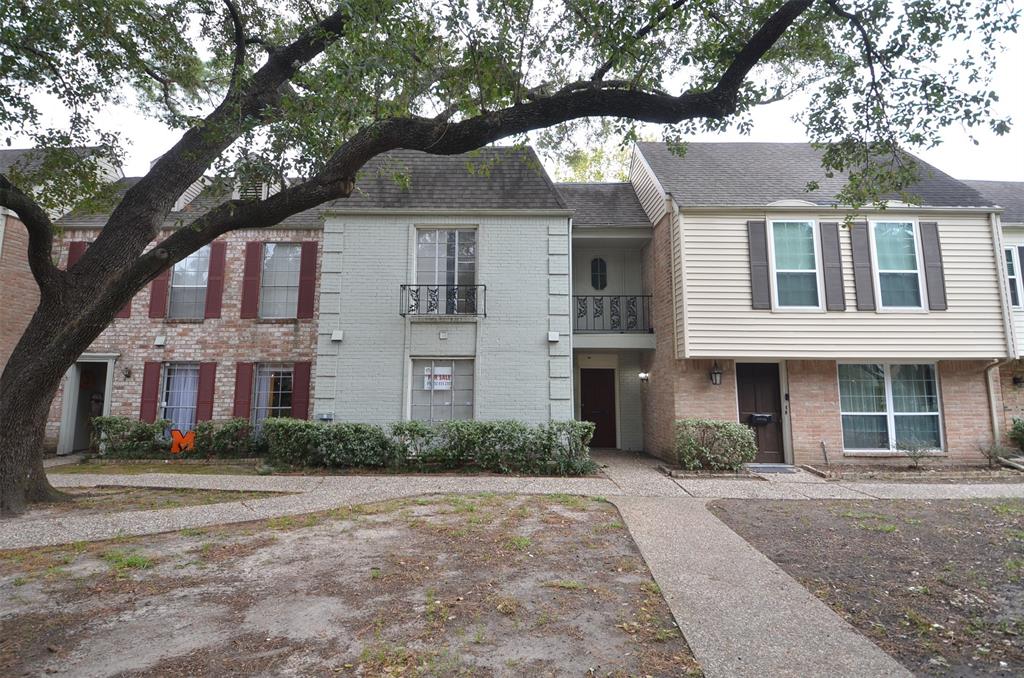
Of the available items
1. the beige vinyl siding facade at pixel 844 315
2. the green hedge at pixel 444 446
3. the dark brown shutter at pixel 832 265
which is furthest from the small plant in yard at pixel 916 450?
the green hedge at pixel 444 446

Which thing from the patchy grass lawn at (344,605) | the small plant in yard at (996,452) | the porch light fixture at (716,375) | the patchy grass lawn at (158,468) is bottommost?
the patchy grass lawn at (344,605)

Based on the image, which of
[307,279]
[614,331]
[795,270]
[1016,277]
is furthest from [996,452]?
[307,279]

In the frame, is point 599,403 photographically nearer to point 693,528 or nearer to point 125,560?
point 693,528

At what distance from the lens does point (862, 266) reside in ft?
34.0

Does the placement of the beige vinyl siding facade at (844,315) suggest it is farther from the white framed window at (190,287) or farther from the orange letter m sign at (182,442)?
the white framed window at (190,287)

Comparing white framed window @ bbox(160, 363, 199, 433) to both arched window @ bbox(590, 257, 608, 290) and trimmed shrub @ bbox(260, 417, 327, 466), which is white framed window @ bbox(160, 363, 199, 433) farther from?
arched window @ bbox(590, 257, 608, 290)

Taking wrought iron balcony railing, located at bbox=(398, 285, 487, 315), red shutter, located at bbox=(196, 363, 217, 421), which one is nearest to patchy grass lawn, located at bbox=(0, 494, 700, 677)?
wrought iron balcony railing, located at bbox=(398, 285, 487, 315)

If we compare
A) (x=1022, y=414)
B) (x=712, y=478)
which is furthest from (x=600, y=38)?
(x=1022, y=414)

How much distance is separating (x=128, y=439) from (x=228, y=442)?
2.24 metres

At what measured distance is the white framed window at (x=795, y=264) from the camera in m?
10.4

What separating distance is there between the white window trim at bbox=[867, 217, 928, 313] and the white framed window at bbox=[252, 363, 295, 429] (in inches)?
500

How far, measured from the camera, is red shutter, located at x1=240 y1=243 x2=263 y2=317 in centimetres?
1195

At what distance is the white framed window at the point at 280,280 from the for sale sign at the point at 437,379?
3.79 metres

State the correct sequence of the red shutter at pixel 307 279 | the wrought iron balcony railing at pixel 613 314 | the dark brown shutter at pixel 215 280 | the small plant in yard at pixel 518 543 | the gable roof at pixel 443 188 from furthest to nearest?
the wrought iron balcony railing at pixel 613 314, the dark brown shutter at pixel 215 280, the red shutter at pixel 307 279, the gable roof at pixel 443 188, the small plant in yard at pixel 518 543
